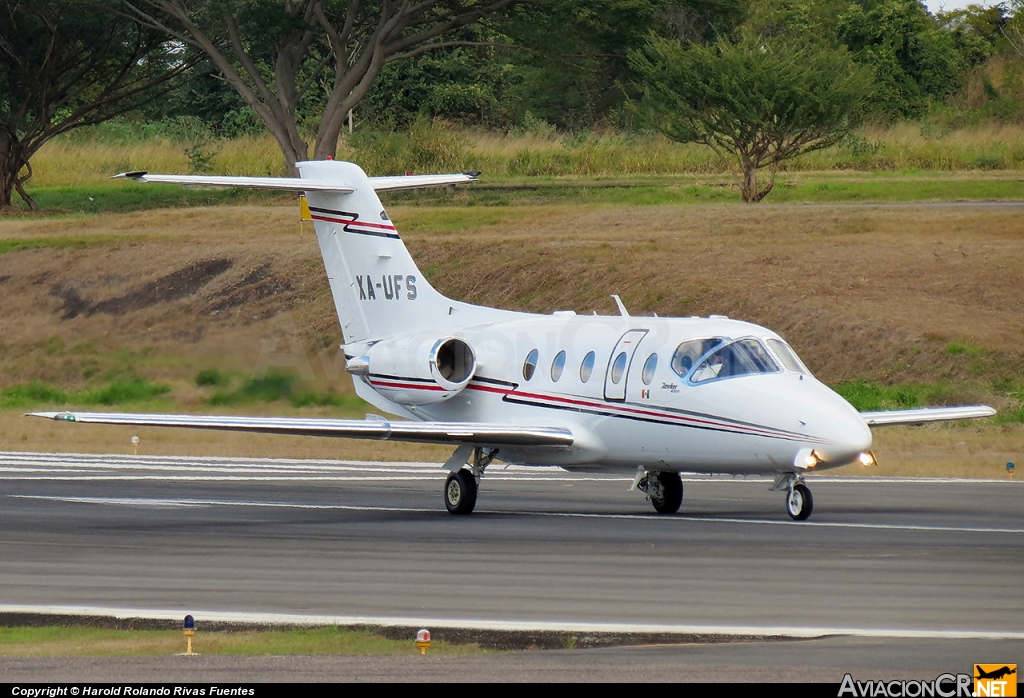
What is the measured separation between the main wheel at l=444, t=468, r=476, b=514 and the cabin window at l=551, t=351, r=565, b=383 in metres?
A: 1.71

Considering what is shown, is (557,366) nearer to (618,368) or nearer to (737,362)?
(618,368)

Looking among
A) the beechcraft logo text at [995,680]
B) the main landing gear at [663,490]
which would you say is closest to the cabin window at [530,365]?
the main landing gear at [663,490]

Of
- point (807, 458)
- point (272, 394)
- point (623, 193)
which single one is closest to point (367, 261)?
point (272, 394)

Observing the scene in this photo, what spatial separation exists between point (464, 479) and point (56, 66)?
47591 mm

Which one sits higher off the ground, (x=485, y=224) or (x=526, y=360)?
(x=485, y=224)

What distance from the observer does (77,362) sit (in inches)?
1602

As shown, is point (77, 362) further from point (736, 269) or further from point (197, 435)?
point (736, 269)

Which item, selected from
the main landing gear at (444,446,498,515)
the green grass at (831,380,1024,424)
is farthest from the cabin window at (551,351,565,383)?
the green grass at (831,380,1024,424)

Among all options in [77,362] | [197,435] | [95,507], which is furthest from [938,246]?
[95,507]

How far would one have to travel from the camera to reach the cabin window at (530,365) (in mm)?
22484

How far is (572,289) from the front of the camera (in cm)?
4406

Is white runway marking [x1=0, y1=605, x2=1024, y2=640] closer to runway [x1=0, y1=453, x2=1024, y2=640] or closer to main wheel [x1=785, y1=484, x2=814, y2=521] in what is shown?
runway [x1=0, y1=453, x2=1024, y2=640]

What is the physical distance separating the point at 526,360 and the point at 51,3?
45.0 metres

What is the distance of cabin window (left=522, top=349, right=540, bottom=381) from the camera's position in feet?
73.8
